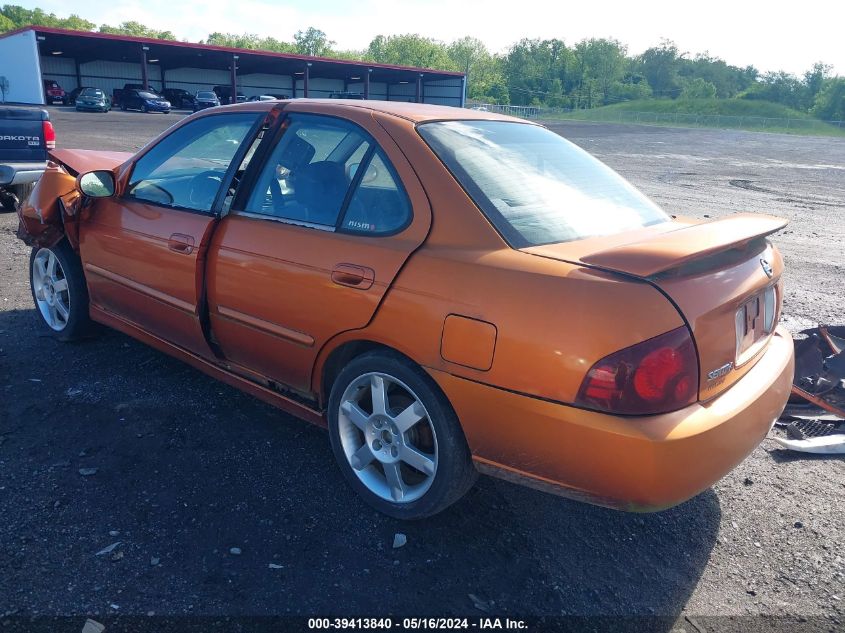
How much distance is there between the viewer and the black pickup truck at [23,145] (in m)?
8.36

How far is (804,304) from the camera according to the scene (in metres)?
5.91

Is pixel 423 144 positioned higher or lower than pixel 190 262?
higher

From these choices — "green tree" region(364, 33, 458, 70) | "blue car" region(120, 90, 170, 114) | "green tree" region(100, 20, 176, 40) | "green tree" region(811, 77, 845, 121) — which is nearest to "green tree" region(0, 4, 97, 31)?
"green tree" region(100, 20, 176, 40)

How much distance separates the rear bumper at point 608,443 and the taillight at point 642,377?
4 centimetres

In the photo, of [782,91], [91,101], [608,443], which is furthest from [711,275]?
→ [782,91]

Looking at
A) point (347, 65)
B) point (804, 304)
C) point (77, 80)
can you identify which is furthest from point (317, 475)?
point (77, 80)

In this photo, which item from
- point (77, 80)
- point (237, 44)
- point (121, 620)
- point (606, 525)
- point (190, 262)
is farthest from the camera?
point (237, 44)

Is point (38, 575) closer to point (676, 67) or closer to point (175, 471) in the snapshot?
point (175, 471)

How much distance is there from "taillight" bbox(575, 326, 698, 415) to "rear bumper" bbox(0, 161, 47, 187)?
25.5 feet

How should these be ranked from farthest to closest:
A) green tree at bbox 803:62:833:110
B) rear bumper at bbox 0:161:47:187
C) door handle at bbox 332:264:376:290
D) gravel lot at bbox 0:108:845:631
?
1. green tree at bbox 803:62:833:110
2. rear bumper at bbox 0:161:47:187
3. door handle at bbox 332:264:376:290
4. gravel lot at bbox 0:108:845:631

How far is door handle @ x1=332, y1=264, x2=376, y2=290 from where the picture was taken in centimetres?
263

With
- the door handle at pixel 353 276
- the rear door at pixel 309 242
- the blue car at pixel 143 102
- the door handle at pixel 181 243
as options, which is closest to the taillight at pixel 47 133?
the door handle at pixel 181 243

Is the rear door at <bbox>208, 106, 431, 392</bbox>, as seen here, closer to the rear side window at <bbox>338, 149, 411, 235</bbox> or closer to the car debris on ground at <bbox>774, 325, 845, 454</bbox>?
the rear side window at <bbox>338, 149, 411, 235</bbox>

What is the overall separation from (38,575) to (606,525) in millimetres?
2265
